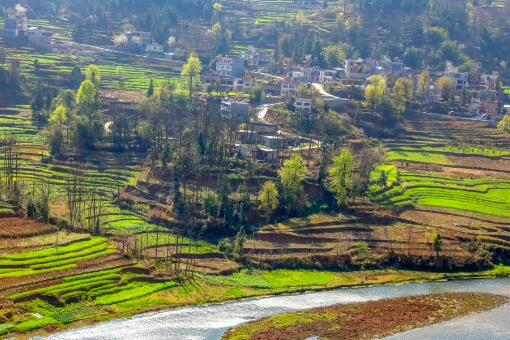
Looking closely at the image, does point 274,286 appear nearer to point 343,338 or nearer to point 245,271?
point 245,271

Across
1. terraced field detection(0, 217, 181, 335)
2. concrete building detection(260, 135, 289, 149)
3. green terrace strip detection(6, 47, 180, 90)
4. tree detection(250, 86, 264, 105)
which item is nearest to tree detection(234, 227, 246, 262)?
terraced field detection(0, 217, 181, 335)

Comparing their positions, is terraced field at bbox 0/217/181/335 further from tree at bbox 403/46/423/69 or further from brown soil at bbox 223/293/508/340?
tree at bbox 403/46/423/69

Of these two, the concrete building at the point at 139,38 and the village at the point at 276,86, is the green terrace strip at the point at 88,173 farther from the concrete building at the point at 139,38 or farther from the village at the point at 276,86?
the concrete building at the point at 139,38

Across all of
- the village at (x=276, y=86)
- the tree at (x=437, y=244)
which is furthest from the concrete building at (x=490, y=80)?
the tree at (x=437, y=244)

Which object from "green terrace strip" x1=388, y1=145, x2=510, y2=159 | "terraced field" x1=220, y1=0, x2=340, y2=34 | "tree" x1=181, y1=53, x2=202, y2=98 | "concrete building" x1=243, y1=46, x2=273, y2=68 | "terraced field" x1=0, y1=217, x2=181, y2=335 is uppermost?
"terraced field" x1=220, y1=0, x2=340, y2=34

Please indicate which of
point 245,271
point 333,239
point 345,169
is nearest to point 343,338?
point 245,271

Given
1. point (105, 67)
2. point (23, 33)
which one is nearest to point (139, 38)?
point (105, 67)

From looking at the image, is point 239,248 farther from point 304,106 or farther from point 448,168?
point 304,106
